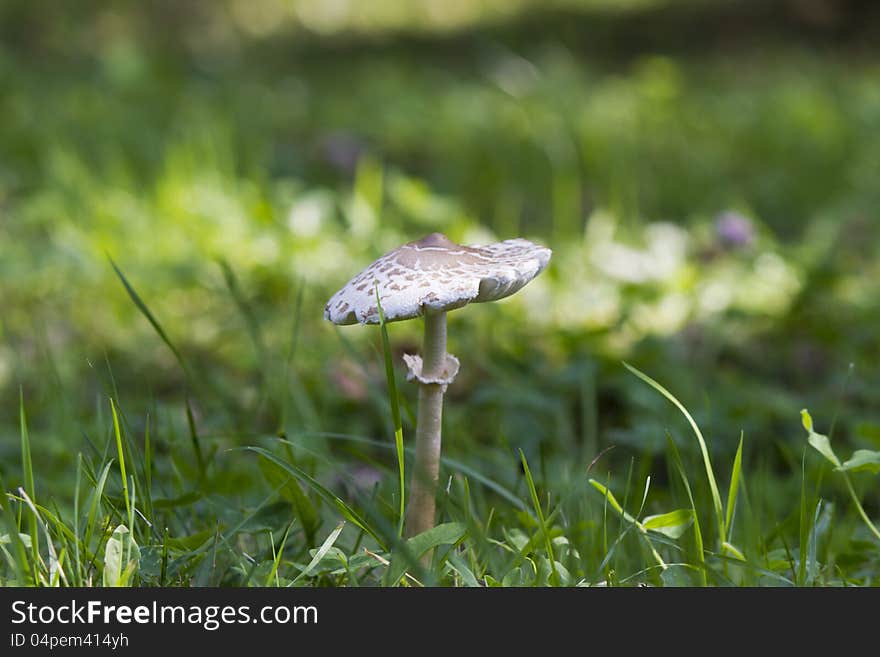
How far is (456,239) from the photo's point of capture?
350 cm

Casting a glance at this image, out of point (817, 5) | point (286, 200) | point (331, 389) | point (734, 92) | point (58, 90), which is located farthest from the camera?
point (817, 5)

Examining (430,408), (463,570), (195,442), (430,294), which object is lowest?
(463,570)

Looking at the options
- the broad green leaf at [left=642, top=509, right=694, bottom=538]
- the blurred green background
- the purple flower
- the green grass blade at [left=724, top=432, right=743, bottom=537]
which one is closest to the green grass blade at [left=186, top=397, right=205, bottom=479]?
the blurred green background

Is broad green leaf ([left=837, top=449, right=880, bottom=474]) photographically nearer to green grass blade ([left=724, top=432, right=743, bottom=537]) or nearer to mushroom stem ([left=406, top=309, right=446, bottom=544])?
green grass blade ([left=724, top=432, right=743, bottom=537])

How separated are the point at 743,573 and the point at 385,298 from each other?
799mm

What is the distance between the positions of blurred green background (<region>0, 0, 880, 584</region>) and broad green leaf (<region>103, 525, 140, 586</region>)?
0.23 m

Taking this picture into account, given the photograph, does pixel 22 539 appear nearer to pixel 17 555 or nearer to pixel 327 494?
pixel 17 555

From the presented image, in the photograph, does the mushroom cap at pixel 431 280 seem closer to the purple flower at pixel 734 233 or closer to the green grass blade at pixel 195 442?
Answer: the green grass blade at pixel 195 442

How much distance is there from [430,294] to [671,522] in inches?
24.5

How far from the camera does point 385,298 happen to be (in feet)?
4.82

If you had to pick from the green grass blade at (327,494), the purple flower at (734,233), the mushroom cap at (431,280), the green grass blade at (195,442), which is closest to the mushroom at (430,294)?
the mushroom cap at (431,280)

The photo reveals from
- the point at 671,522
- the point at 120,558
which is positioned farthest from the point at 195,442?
the point at 671,522
